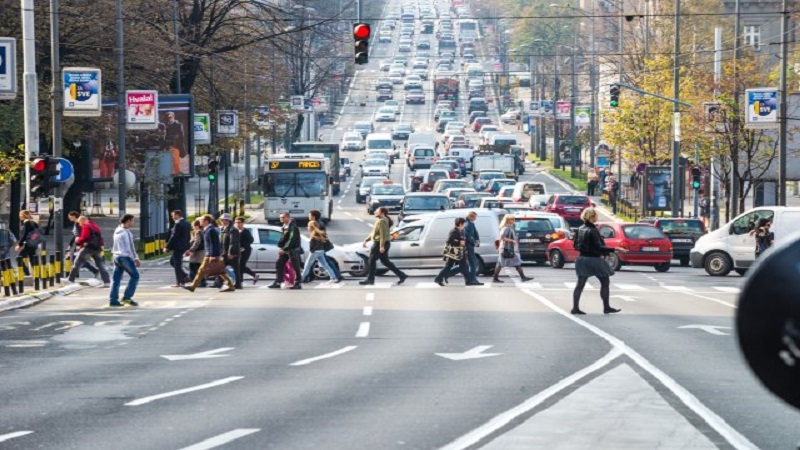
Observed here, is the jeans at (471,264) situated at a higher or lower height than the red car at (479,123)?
Result: lower

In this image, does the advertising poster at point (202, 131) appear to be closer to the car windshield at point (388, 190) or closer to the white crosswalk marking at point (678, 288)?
the car windshield at point (388, 190)

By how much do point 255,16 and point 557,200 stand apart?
1499 centimetres

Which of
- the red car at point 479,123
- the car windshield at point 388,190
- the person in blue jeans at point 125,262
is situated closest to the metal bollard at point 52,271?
the person in blue jeans at point 125,262

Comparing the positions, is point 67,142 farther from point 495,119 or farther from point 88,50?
point 495,119

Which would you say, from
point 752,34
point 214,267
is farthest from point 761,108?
point 752,34

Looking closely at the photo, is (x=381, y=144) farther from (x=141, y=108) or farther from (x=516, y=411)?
(x=516, y=411)

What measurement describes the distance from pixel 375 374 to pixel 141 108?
102ft

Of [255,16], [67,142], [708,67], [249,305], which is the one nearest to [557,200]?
[255,16]

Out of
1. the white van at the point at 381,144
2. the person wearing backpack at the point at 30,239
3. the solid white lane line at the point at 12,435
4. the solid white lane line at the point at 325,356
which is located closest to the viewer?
the solid white lane line at the point at 12,435

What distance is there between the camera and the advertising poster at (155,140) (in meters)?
50.2

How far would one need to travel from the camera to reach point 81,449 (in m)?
10.5

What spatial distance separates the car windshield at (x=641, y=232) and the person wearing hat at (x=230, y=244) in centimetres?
1357

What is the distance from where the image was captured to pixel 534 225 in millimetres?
43875

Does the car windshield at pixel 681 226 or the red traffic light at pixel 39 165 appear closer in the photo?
the red traffic light at pixel 39 165
